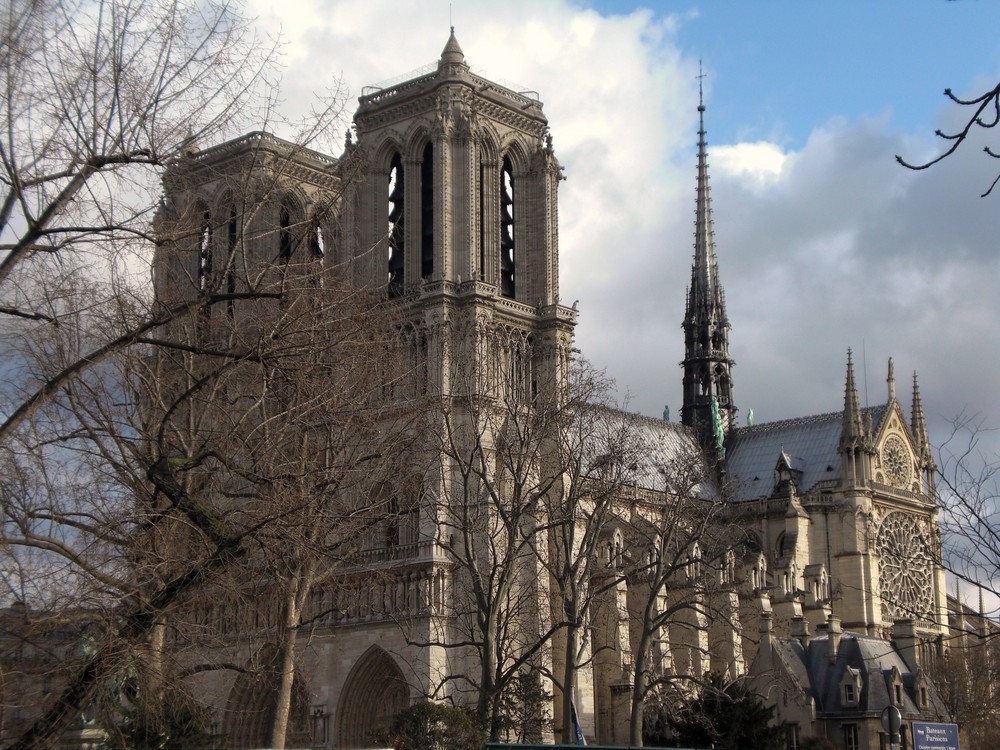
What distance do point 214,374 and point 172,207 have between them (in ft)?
7.90

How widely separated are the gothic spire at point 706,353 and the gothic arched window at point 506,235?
21625mm

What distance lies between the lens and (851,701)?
4903 cm

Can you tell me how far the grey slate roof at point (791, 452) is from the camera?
67250 millimetres

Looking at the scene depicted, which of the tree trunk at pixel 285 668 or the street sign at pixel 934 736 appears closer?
the tree trunk at pixel 285 668

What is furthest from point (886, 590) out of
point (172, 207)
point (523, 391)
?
point (172, 207)

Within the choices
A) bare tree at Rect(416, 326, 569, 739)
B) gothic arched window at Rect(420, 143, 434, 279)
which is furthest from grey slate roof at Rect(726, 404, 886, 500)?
gothic arched window at Rect(420, 143, 434, 279)

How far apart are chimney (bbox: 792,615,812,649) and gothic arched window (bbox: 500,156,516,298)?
15937 mm

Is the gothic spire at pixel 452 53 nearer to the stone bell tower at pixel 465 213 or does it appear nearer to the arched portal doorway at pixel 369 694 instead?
the stone bell tower at pixel 465 213

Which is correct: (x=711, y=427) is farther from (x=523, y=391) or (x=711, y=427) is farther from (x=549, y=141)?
(x=523, y=391)

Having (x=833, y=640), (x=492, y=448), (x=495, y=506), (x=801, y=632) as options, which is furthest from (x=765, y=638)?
(x=495, y=506)

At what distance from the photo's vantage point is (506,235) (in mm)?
53906

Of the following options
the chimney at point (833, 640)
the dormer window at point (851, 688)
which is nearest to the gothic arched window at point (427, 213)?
the chimney at point (833, 640)

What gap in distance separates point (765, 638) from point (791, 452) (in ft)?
64.4

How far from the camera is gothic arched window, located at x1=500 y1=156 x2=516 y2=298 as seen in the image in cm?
5325
